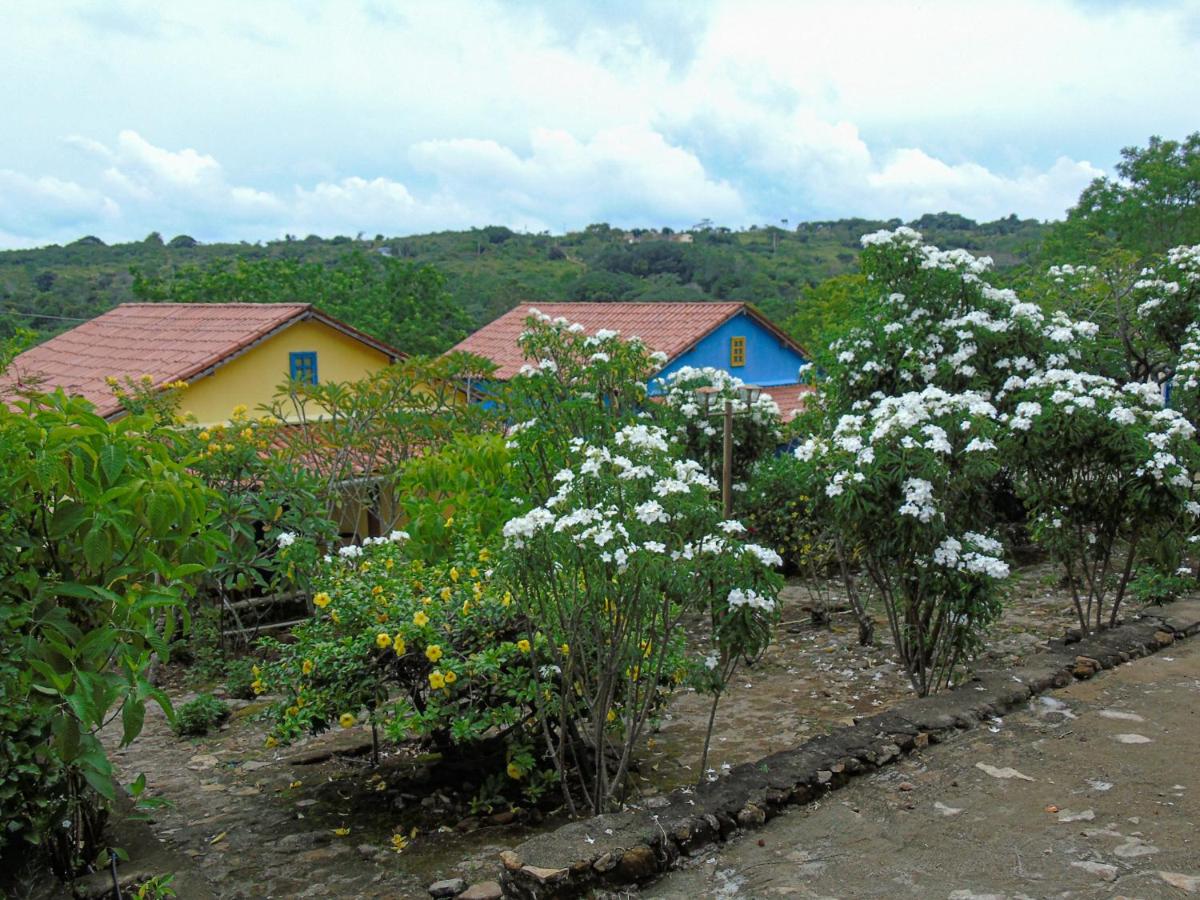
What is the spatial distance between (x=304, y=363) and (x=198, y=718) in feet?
30.8

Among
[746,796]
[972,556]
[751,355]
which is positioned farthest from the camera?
[751,355]

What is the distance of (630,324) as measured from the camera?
20.7 metres

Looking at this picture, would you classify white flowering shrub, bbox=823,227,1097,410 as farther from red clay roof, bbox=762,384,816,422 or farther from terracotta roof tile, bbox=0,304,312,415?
terracotta roof tile, bbox=0,304,312,415

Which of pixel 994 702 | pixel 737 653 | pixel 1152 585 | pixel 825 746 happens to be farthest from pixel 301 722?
pixel 1152 585

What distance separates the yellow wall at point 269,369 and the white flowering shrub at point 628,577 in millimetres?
9520

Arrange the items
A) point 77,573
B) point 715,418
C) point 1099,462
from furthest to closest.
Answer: point 715,418 → point 1099,462 → point 77,573

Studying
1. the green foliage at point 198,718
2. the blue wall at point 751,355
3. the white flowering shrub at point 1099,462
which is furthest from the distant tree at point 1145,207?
the green foliage at point 198,718

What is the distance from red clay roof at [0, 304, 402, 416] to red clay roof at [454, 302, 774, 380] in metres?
4.46

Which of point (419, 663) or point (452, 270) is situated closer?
point (419, 663)

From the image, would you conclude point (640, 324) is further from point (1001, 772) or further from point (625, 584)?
point (625, 584)

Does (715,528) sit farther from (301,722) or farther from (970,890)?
(301,722)

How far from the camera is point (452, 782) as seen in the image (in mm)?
5305

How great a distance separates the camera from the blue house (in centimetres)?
1931

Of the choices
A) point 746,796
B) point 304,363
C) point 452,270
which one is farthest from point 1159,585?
point 452,270
